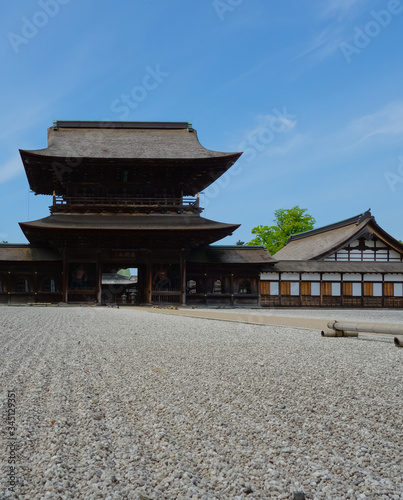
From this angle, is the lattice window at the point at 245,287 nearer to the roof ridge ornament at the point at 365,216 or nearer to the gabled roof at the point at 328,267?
the gabled roof at the point at 328,267

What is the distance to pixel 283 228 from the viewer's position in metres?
50.3

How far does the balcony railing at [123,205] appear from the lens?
2531 cm

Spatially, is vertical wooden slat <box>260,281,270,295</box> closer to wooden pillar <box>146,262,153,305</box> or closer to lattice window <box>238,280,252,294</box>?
lattice window <box>238,280,252,294</box>

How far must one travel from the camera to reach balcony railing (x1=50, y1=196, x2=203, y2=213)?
25.3m

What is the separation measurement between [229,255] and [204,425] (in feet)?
75.8

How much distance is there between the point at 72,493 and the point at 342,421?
2.28 m

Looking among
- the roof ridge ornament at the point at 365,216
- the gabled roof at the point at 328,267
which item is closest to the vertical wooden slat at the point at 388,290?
the gabled roof at the point at 328,267

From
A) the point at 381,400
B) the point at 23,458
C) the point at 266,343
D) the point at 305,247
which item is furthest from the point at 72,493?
the point at 305,247

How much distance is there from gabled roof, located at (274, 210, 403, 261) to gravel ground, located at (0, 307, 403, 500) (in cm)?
2329

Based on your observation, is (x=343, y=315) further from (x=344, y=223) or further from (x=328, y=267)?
(x=344, y=223)

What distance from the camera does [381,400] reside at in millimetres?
4461

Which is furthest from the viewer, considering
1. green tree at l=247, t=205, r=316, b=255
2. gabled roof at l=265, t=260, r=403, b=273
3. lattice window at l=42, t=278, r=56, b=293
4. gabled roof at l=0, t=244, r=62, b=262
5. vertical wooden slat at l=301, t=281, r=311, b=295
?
green tree at l=247, t=205, r=316, b=255

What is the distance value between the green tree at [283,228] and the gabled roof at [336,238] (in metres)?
12.1

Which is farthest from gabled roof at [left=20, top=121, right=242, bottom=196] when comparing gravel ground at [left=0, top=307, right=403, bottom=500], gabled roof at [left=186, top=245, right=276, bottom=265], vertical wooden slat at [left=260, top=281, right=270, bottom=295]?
gravel ground at [left=0, top=307, right=403, bottom=500]
